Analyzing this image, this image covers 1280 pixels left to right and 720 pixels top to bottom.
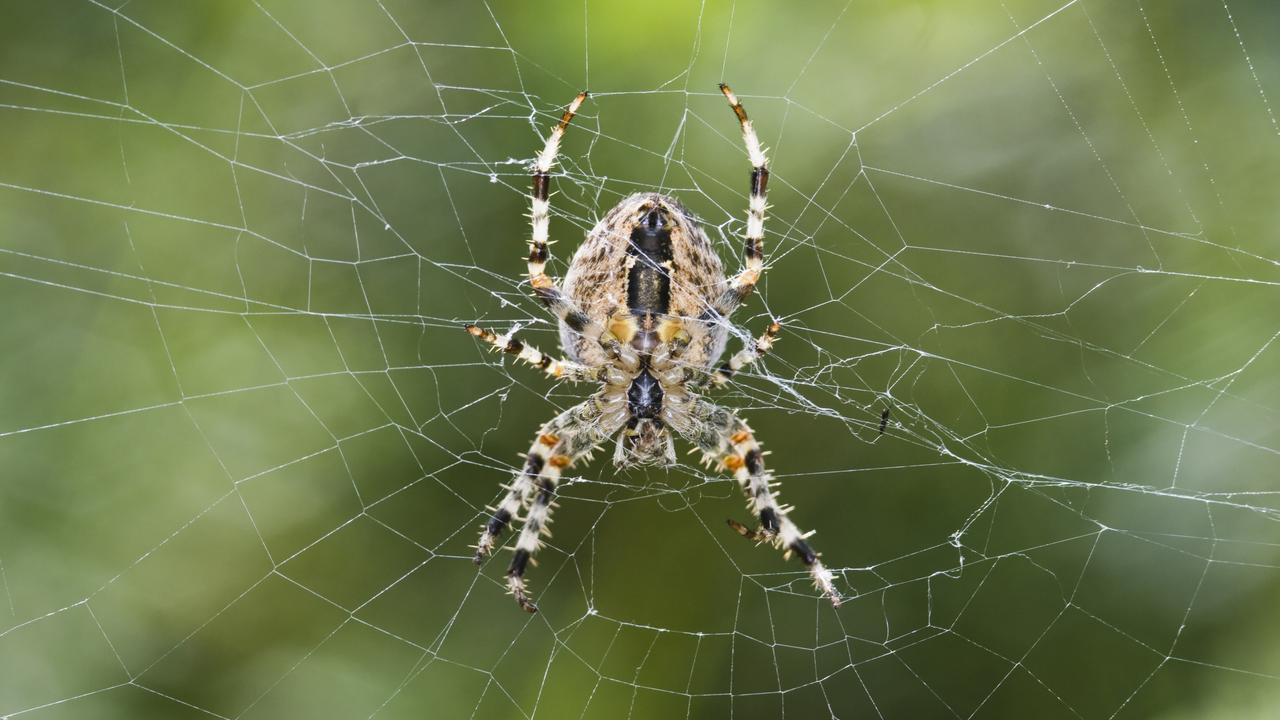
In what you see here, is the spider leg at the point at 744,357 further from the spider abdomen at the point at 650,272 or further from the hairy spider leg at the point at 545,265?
the hairy spider leg at the point at 545,265

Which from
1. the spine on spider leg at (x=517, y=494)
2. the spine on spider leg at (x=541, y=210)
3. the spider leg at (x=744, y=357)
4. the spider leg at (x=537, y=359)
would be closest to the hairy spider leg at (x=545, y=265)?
the spine on spider leg at (x=541, y=210)

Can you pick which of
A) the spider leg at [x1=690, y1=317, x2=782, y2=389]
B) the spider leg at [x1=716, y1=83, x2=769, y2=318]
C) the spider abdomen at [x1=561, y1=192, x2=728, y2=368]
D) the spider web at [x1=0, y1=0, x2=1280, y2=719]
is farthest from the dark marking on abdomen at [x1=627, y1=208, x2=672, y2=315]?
the spider web at [x1=0, y1=0, x2=1280, y2=719]

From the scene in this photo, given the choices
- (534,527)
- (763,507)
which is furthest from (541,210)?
(763,507)

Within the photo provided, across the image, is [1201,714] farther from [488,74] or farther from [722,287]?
[488,74]

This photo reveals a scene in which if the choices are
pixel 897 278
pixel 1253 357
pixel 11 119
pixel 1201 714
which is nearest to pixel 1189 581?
pixel 1201 714

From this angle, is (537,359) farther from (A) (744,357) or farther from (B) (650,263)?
(A) (744,357)

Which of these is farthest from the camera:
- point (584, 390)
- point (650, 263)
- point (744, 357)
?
point (584, 390)
